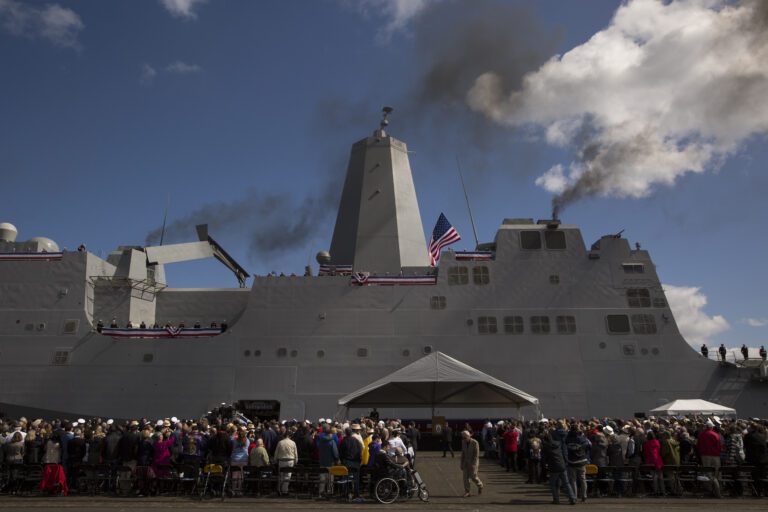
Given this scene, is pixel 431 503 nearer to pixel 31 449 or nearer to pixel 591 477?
pixel 591 477

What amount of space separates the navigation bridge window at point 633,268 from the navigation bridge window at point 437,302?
8390 millimetres

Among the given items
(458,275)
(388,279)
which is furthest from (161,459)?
(458,275)

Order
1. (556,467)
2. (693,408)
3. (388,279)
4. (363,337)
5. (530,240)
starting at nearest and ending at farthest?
(556,467) < (693,408) < (363,337) < (388,279) < (530,240)

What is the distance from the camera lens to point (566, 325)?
25.5m

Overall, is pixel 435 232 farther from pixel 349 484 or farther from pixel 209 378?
pixel 349 484

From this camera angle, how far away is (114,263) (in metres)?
29.4

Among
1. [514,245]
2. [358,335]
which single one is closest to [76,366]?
[358,335]

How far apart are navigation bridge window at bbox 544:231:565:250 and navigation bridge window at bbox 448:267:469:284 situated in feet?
13.4

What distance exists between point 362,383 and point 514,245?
9355 millimetres

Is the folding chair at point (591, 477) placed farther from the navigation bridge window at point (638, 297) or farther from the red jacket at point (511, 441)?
the navigation bridge window at point (638, 297)

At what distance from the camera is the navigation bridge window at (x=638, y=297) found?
25.9 metres

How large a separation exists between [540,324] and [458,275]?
415 cm

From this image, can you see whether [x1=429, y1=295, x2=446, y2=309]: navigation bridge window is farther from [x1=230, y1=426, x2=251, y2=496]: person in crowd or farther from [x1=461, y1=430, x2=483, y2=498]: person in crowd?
[x1=230, y1=426, x2=251, y2=496]: person in crowd

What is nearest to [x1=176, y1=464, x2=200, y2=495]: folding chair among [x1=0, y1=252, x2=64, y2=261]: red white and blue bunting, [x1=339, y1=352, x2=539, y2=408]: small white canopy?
[x1=339, y1=352, x2=539, y2=408]: small white canopy
